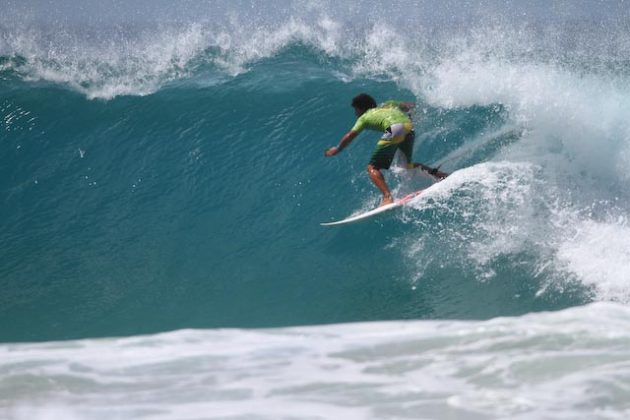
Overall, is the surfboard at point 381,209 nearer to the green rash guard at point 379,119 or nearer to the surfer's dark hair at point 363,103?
the green rash guard at point 379,119

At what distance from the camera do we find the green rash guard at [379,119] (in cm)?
729

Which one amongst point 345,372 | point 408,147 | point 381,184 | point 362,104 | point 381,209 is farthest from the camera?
point 408,147

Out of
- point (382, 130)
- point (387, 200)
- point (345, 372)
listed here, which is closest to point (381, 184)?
point (387, 200)

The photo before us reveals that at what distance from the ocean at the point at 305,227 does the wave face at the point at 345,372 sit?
16 millimetres

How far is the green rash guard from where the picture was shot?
729 centimetres

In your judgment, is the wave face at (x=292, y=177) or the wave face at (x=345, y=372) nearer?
the wave face at (x=345, y=372)

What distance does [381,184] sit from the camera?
717 cm

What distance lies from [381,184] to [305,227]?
3.67 ft

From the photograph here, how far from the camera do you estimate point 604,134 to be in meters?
8.59

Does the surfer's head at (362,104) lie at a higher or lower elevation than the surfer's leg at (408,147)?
higher

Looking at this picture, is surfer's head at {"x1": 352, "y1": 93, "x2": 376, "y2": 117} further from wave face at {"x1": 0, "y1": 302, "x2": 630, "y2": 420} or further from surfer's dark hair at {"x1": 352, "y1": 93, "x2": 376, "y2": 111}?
wave face at {"x1": 0, "y1": 302, "x2": 630, "y2": 420}

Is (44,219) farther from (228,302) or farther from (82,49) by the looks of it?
(82,49)

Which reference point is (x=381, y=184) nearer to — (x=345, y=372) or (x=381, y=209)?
(x=381, y=209)

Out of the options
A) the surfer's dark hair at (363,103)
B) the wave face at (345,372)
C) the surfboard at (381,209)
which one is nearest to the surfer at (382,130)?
the surfer's dark hair at (363,103)
